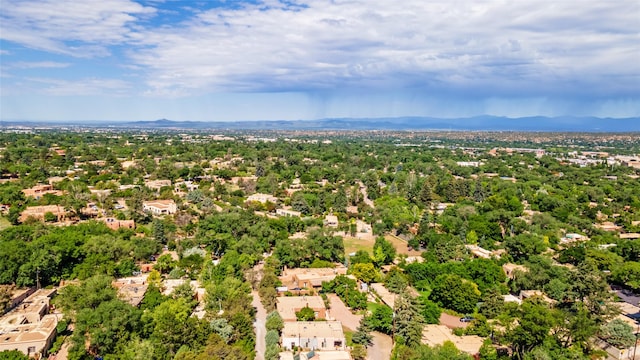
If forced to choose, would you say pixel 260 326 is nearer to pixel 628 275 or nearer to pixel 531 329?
pixel 531 329

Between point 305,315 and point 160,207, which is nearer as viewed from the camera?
point 305,315

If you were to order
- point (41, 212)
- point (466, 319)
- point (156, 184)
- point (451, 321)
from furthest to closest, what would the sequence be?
point (156, 184) → point (41, 212) → point (466, 319) → point (451, 321)

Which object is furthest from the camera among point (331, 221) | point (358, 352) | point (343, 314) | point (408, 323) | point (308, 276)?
point (331, 221)

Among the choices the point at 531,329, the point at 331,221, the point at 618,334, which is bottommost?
the point at 331,221

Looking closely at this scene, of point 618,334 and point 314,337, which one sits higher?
point 618,334

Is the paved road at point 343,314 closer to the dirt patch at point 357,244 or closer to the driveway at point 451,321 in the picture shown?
the driveway at point 451,321

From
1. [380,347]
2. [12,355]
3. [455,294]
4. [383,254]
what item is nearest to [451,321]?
[455,294]
